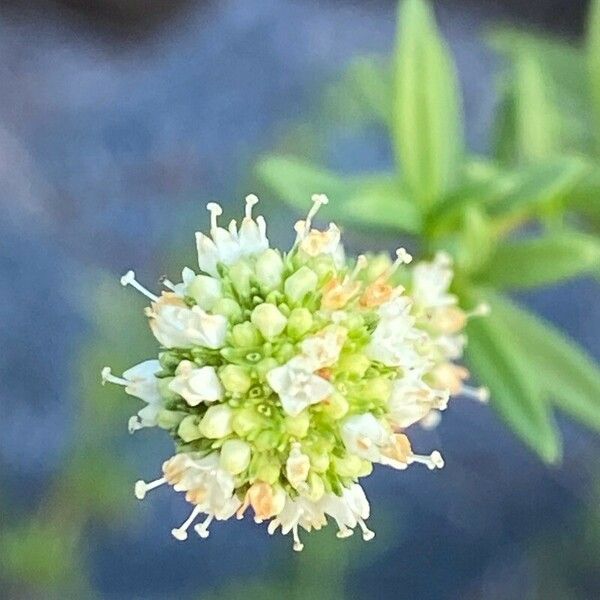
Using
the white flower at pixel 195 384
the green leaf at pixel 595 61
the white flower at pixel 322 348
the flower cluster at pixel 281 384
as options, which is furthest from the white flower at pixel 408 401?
the green leaf at pixel 595 61

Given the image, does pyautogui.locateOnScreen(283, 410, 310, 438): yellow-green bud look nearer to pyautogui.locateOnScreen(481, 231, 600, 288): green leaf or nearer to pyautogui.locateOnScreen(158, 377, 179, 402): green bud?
pyautogui.locateOnScreen(158, 377, 179, 402): green bud

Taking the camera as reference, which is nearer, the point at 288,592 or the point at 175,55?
the point at 288,592

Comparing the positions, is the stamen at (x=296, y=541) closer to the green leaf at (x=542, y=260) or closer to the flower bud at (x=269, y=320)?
the flower bud at (x=269, y=320)

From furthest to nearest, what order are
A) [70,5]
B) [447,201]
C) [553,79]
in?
[70,5] < [553,79] < [447,201]

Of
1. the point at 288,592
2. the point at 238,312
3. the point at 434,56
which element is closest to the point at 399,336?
the point at 238,312

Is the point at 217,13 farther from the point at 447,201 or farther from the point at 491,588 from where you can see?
the point at 447,201

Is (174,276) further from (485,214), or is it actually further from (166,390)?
(166,390)

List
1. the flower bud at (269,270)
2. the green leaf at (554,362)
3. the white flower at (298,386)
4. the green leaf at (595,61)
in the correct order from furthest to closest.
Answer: the green leaf at (595,61), the green leaf at (554,362), the flower bud at (269,270), the white flower at (298,386)
